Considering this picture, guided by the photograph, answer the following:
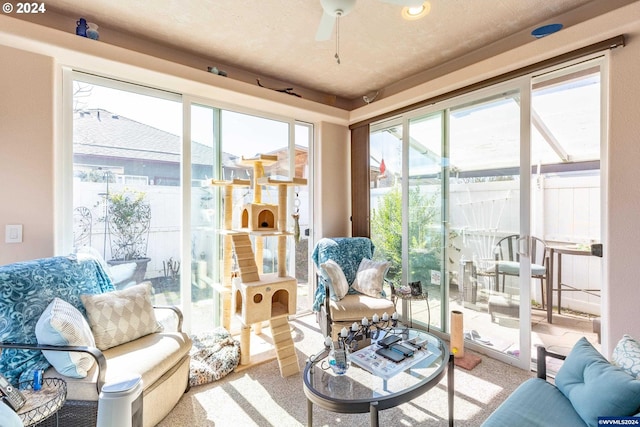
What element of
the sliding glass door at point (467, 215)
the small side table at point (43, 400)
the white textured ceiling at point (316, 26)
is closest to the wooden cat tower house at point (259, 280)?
the white textured ceiling at point (316, 26)

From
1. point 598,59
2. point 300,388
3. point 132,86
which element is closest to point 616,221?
point 598,59

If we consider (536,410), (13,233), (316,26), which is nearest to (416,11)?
(316,26)

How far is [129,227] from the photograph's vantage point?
2738 millimetres

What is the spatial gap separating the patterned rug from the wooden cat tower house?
0.12m

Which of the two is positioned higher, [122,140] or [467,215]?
[122,140]

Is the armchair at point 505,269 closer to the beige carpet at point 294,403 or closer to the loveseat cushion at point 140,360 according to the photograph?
the beige carpet at point 294,403

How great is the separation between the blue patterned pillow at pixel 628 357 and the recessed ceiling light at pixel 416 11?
88.5 inches

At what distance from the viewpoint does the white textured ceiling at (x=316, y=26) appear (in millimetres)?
2146

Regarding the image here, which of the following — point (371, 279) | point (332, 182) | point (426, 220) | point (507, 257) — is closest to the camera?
point (507, 257)

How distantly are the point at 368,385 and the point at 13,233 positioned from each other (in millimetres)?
2576

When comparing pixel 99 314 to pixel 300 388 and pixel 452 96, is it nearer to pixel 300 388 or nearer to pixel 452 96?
pixel 300 388

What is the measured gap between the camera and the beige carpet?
1918 mm

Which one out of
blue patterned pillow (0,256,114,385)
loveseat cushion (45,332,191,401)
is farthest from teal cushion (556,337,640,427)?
blue patterned pillow (0,256,114,385)

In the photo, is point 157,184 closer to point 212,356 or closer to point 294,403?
point 212,356
